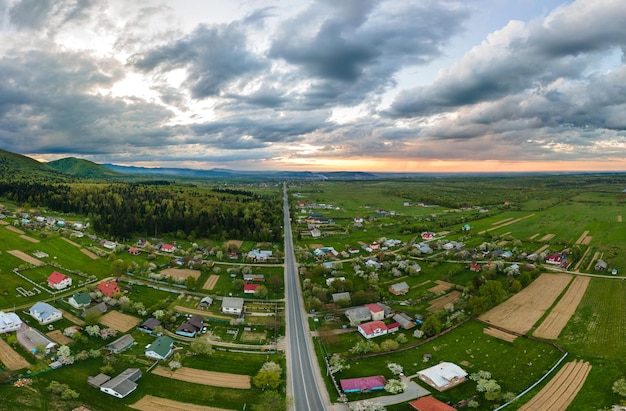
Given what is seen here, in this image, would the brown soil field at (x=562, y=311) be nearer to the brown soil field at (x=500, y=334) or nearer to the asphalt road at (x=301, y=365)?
the brown soil field at (x=500, y=334)

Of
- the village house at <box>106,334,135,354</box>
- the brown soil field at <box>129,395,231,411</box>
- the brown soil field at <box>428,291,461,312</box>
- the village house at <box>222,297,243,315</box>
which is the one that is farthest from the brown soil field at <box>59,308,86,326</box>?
the brown soil field at <box>428,291,461,312</box>

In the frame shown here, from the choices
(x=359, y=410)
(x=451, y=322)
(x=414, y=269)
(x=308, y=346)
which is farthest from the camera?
(x=414, y=269)

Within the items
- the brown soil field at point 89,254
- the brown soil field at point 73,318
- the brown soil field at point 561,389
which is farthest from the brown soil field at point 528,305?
the brown soil field at point 89,254

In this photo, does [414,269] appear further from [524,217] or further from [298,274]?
[524,217]

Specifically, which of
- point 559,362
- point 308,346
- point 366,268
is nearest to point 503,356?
point 559,362

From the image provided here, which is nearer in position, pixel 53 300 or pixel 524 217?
pixel 53 300

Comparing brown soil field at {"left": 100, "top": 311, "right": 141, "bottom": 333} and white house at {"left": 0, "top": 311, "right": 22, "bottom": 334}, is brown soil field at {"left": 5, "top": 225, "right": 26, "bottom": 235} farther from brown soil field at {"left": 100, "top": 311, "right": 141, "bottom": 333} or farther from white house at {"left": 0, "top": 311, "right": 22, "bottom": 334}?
brown soil field at {"left": 100, "top": 311, "right": 141, "bottom": 333}

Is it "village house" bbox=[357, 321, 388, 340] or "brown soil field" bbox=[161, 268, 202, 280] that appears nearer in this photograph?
"village house" bbox=[357, 321, 388, 340]

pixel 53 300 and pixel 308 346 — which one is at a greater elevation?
pixel 53 300
